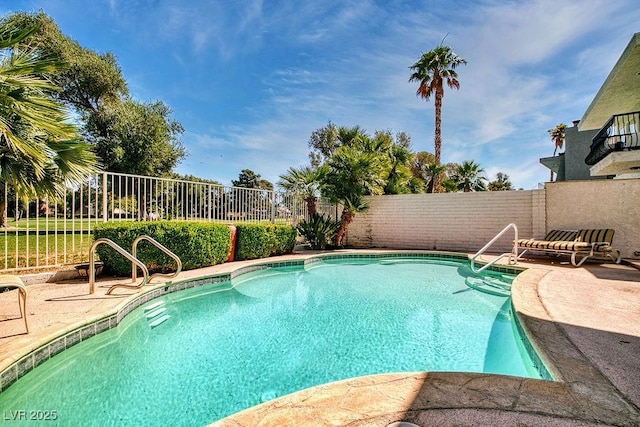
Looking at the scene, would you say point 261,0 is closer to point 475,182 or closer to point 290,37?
point 290,37

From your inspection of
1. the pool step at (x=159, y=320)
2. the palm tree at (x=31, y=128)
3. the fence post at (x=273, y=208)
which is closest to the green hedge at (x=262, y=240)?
the fence post at (x=273, y=208)

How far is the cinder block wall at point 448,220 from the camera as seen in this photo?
33.9 ft

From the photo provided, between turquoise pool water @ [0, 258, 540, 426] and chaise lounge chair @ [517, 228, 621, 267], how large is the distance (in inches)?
128

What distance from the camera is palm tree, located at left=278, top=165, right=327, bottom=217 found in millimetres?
11609

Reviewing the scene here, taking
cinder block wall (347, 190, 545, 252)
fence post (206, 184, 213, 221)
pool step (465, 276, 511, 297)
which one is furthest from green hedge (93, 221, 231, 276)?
cinder block wall (347, 190, 545, 252)

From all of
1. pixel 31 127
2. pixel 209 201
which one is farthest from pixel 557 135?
pixel 31 127

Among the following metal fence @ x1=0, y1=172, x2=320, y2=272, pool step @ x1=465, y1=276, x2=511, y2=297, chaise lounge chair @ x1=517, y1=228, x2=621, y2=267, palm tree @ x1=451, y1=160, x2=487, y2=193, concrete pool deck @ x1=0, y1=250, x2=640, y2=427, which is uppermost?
palm tree @ x1=451, y1=160, x2=487, y2=193

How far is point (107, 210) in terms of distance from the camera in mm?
6559

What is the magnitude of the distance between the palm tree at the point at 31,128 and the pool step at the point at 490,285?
25.0 ft

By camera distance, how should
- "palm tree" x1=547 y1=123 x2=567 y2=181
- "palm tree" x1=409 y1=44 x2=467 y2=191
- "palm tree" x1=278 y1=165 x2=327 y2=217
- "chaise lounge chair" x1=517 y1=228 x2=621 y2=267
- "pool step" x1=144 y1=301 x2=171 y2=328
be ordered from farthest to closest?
"palm tree" x1=547 y1=123 x2=567 y2=181
"palm tree" x1=409 y1=44 x2=467 y2=191
"palm tree" x1=278 y1=165 x2=327 y2=217
"chaise lounge chair" x1=517 y1=228 x2=621 y2=267
"pool step" x1=144 y1=301 x2=171 y2=328

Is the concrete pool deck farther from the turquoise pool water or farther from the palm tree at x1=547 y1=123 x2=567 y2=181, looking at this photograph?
the palm tree at x1=547 y1=123 x2=567 y2=181

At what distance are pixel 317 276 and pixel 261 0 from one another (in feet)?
27.4

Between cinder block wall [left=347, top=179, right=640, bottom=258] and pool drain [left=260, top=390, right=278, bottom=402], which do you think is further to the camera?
cinder block wall [left=347, top=179, right=640, bottom=258]

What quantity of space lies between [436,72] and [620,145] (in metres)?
11.2
